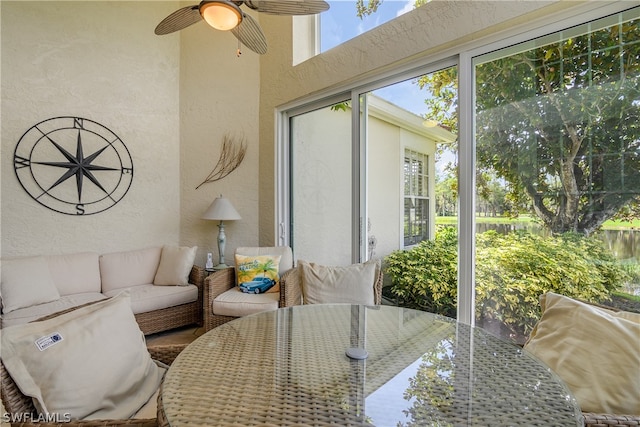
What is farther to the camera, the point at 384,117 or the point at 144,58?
the point at 144,58

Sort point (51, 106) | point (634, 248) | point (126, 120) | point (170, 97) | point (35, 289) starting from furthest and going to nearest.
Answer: point (170, 97) < point (126, 120) < point (51, 106) < point (35, 289) < point (634, 248)

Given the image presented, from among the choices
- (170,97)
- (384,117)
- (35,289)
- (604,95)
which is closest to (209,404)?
(604,95)

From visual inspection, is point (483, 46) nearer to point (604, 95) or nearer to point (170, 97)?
point (604, 95)

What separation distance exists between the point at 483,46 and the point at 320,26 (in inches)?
77.0

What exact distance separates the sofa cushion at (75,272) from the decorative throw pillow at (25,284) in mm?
109

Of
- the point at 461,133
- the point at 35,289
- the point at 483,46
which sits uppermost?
the point at 483,46

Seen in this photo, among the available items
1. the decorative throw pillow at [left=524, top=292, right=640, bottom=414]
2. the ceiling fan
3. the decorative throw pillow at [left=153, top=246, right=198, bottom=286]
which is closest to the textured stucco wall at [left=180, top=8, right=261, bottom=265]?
the decorative throw pillow at [left=153, top=246, right=198, bottom=286]

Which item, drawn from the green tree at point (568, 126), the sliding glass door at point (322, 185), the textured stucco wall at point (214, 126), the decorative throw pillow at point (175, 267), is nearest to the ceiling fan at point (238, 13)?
the sliding glass door at point (322, 185)

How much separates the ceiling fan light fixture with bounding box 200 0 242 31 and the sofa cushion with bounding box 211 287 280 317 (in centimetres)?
205

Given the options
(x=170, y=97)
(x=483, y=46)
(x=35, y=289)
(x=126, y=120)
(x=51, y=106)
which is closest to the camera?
(x=483, y=46)

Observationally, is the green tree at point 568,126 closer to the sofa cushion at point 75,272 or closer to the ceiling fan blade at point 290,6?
the ceiling fan blade at point 290,6

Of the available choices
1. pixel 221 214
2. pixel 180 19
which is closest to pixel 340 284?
pixel 221 214

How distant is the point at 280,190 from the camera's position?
11.1ft

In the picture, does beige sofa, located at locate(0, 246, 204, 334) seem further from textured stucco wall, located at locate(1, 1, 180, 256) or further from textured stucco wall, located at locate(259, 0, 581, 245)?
textured stucco wall, located at locate(259, 0, 581, 245)
